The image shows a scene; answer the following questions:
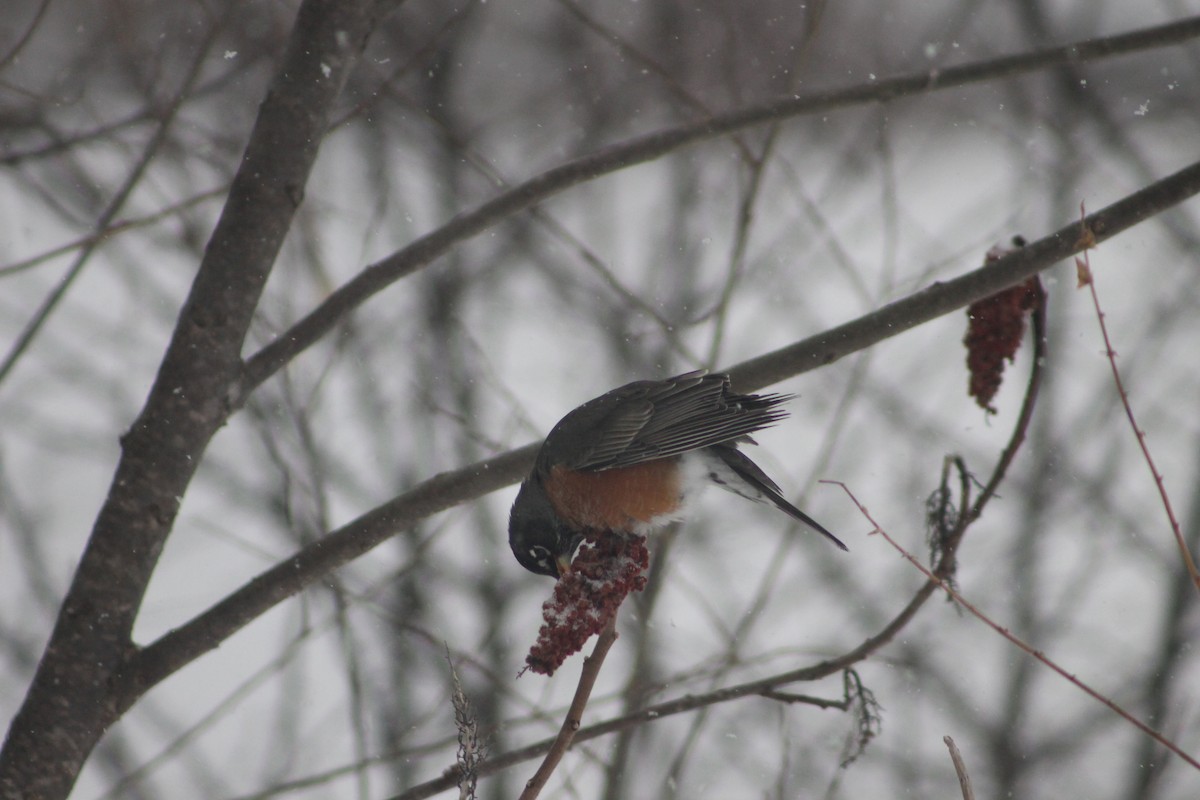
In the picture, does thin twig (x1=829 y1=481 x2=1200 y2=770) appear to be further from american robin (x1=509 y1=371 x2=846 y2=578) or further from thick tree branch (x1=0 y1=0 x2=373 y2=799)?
thick tree branch (x1=0 y1=0 x2=373 y2=799)

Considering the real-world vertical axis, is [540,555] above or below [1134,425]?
above

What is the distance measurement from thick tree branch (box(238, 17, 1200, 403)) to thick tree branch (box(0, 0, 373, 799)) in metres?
0.15

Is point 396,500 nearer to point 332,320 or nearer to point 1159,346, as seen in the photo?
point 332,320

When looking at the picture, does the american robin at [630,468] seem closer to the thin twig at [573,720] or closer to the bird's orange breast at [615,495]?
the bird's orange breast at [615,495]

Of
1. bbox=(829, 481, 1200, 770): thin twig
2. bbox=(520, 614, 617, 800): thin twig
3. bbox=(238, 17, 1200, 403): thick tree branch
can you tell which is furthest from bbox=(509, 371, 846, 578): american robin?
bbox=(520, 614, 617, 800): thin twig

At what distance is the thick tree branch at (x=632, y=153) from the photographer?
2463 millimetres

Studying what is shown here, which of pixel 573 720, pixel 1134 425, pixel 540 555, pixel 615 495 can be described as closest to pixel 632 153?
pixel 615 495

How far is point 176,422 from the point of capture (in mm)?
2211

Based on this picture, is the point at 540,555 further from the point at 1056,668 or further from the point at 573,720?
the point at 1056,668

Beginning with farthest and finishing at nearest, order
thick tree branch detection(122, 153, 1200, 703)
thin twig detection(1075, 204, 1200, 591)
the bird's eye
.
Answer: the bird's eye < thick tree branch detection(122, 153, 1200, 703) < thin twig detection(1075, 204, 1200, 591)

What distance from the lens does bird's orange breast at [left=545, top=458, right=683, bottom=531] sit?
10.0ft

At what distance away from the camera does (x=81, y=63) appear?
13.4 feet

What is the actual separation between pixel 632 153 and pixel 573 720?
1.73 metres

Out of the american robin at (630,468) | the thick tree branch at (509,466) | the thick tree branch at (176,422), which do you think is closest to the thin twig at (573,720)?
the thick tree branch at (509,466)
